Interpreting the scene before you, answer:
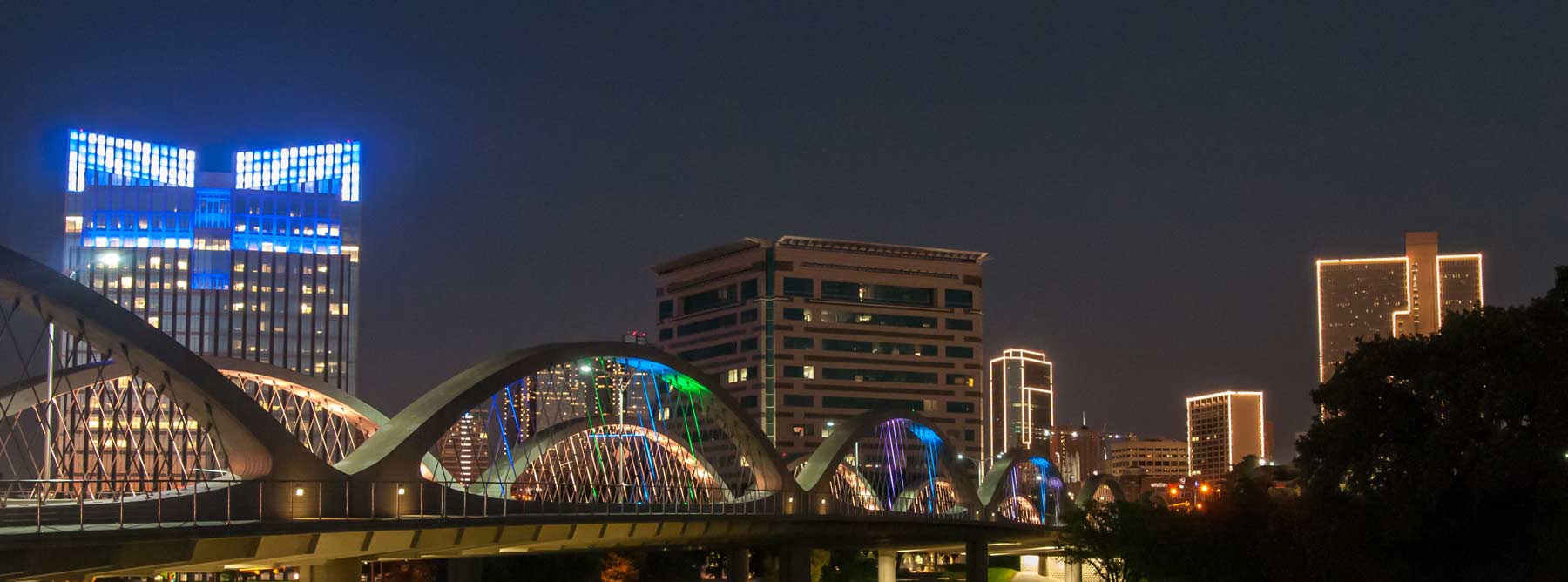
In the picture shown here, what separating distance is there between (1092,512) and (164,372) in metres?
60.7

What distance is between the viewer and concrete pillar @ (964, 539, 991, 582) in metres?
109

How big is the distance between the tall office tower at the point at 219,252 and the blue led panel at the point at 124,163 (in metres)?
0.11

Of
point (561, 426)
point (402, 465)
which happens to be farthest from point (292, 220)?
point (402, 465)

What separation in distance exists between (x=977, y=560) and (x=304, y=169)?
90.2 metres

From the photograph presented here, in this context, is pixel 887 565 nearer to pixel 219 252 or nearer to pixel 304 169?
pixel 219 252

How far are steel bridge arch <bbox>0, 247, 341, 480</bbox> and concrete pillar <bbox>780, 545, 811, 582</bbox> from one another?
39.5m

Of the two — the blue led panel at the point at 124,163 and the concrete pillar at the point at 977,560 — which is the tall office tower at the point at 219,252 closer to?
the blue led panel at the point at 124,163

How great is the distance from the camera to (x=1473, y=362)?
52281 millimetres

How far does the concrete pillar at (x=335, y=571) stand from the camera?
54.6m

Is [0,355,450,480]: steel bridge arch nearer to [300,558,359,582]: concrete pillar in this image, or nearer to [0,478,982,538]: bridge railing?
[0,478,982,538]: bridge railing

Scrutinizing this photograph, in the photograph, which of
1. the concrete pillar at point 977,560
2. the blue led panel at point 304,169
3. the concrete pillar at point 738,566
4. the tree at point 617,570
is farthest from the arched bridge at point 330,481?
the blue led panel at point 304,169

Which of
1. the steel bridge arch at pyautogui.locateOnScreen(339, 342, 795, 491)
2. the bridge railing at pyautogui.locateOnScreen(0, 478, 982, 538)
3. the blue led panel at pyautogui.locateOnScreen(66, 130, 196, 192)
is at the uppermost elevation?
the blue led panel at pyautogui.locateOnScreen(66, 130, 196, 192)

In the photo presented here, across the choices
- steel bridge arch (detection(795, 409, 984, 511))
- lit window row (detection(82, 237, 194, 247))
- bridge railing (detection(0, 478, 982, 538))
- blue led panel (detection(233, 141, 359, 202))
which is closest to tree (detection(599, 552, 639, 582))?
steel bridge arch (detection(795, 409, 984, 511))

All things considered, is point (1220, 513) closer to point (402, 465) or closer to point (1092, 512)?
point (1092, 512)
